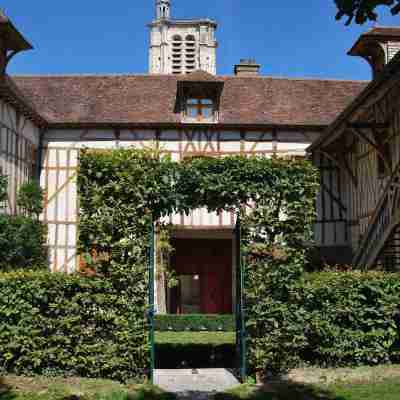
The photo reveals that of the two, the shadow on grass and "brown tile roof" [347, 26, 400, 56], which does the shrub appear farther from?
"brown tile roof" [347, 26, 400, 56]

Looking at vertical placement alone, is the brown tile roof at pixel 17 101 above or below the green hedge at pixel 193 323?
above

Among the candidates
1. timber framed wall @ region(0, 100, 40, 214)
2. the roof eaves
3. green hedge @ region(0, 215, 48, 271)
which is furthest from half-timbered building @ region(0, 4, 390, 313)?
green hedge @ region(0, 215, 48, 271)

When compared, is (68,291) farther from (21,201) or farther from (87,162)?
(21,201)

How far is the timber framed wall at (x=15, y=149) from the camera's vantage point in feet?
40.3

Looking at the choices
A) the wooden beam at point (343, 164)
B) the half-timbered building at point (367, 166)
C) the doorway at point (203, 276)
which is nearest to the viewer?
the half-timbered building at point (367, 166)

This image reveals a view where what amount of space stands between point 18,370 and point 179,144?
904 cm

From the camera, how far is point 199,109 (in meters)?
15.2

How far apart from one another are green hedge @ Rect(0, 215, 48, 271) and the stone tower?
31.2 meters

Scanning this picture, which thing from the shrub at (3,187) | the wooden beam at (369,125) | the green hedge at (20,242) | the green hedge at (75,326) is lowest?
the green hedge at (75,326)

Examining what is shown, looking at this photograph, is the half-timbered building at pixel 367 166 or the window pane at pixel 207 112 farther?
the window pane at pixel 207 112

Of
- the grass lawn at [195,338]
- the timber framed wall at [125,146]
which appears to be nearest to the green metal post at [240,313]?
the grass lawn at [195,338]

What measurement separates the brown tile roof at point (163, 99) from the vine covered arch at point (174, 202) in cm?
776

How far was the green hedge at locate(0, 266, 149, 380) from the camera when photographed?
661 cm

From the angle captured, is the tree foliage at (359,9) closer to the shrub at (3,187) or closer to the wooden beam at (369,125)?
the wooden beam at (369,125)
